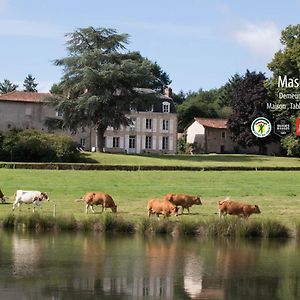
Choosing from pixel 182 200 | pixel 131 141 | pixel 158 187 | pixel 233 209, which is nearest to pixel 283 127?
pixel 131 141

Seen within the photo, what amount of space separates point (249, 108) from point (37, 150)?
3701cm

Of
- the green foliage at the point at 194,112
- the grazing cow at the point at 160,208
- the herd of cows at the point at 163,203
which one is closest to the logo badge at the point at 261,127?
the green foliage at the point at 194,112

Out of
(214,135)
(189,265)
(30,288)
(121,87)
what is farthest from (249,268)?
(214,135)

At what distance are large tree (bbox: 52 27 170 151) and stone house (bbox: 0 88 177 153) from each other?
14.7 meters

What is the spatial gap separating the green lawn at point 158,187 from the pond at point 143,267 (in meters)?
3.33

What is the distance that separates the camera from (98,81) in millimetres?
76000

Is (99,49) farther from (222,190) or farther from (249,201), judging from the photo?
(249,201)

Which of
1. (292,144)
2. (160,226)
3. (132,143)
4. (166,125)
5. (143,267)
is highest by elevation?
(166,125)

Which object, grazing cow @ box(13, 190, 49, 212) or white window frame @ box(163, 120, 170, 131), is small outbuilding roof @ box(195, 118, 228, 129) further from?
grazing cow @ box(13, 190, 49, 212)

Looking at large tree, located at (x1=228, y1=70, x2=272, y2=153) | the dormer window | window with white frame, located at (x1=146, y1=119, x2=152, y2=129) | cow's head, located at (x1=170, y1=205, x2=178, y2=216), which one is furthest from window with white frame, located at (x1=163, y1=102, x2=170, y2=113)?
cow's head, located at (x1=170, y1=205, x2=178, y2=216)

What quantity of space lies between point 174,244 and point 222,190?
58.9ft

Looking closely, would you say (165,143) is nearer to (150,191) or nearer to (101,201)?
(150,191)

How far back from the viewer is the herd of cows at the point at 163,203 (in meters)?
28.2

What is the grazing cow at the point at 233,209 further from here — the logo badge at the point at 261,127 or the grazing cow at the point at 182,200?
the logo badge at the point at 261,127
